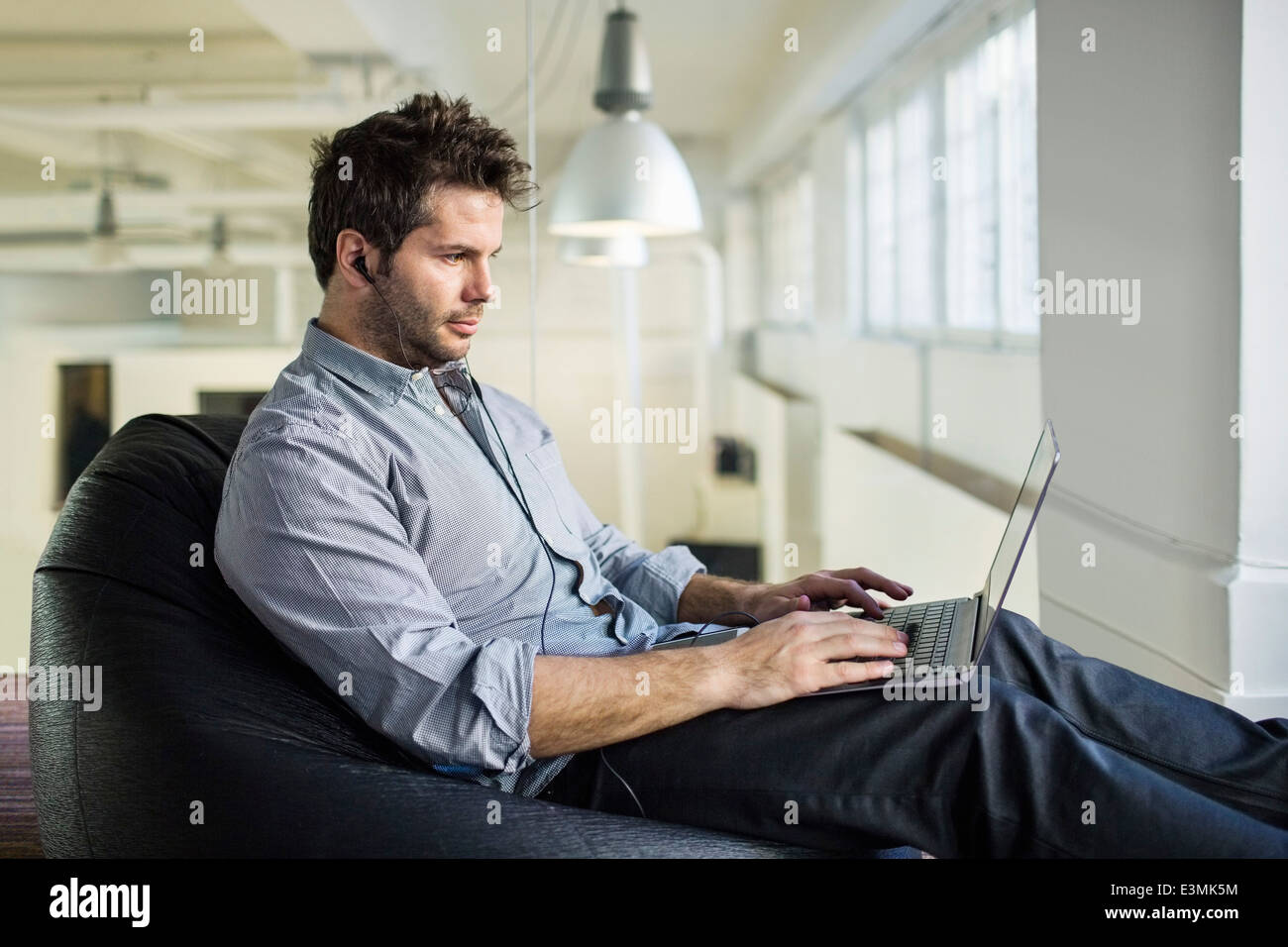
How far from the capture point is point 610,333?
2869 millimetres

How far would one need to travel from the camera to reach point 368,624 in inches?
46.2

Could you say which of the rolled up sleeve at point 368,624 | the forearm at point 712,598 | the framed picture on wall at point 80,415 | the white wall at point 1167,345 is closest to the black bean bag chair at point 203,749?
the rolled up sleeve at point 368,624

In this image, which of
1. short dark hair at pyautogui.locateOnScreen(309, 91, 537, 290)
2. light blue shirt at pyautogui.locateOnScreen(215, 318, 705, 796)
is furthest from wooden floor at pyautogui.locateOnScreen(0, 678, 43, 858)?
short dark hair at pyautogui.locateOnScreen(309, 91, 537, 290)

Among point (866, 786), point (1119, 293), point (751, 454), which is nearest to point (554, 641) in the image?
point (866, 786)

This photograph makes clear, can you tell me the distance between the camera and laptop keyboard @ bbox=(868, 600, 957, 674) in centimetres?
126

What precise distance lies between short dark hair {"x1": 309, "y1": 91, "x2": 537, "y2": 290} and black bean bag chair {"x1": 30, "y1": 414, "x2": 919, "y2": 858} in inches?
16.4

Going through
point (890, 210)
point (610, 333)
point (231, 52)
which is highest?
point (231, 52)

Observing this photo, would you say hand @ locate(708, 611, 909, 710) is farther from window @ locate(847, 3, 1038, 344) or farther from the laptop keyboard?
window @ locate(847, 3, 1038, 344)

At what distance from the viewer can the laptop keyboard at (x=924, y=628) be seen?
4.12 ft

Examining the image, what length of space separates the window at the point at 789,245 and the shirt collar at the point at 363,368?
169cm

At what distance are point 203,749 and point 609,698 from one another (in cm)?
41

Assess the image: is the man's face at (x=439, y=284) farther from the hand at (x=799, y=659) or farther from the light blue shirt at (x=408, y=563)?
the hand at (x=799, y=659)

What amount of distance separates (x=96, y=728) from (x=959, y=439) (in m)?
2.30
